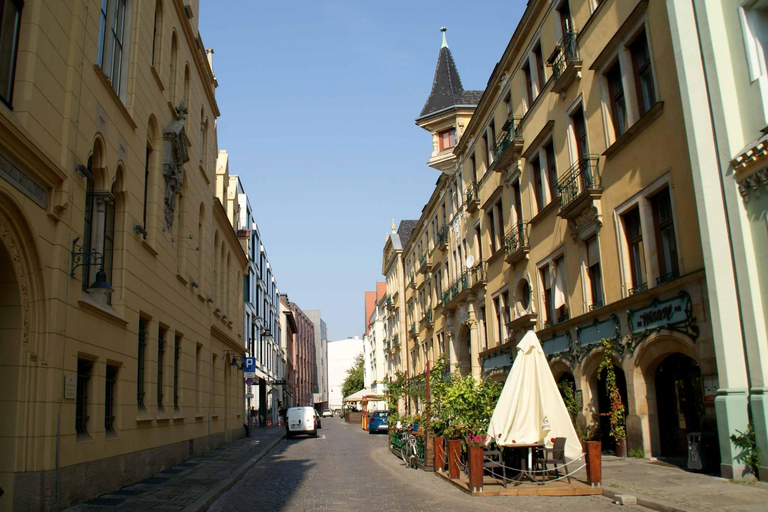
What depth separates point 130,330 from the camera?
46.9 feet

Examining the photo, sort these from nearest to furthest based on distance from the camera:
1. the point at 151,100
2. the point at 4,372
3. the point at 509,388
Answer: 1. the point at 4,372
2. the point at 509,388
3. the point at 151,100

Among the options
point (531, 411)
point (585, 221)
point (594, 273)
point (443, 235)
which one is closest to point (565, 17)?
point (585, 221)

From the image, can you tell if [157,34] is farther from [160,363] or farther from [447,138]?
[447,138]

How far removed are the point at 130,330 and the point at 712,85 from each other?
12.6 meters

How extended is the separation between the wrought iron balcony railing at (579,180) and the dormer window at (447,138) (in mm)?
15347

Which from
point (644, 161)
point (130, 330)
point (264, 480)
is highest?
point (644, 161)

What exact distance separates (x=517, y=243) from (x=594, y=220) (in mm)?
6922

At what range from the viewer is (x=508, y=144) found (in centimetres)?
2438

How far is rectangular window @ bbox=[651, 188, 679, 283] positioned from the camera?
Result: 1431 cm

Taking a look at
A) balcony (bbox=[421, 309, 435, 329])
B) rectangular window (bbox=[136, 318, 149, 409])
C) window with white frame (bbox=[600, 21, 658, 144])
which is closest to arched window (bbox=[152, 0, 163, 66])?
rectangular window (bbox=[136, 318, 149, 409])

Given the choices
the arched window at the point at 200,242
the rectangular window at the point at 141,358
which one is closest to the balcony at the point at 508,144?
the arched window at the point at 200,242

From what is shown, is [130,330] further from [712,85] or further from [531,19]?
[531,19]

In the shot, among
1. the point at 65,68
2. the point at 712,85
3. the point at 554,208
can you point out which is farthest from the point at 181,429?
the point at 712,85

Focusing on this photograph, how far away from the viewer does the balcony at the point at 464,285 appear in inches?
1174
